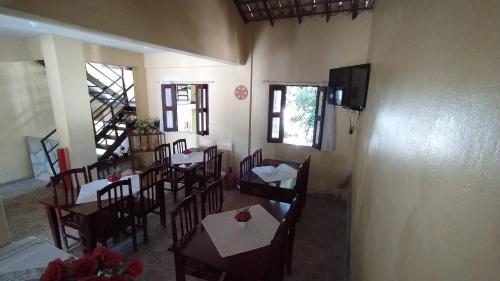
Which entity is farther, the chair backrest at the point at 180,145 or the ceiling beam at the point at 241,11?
the chair backrest at the point at 180,145

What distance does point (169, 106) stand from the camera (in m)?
5.14

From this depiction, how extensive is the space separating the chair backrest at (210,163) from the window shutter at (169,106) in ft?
5.21

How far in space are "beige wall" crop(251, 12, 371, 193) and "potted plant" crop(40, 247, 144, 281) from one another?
3.59 m

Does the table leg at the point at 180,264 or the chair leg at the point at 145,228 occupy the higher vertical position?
the table leg at the point at 180,264

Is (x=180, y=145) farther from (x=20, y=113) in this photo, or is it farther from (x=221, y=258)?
(x=221, y=258)

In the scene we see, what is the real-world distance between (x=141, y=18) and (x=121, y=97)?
448 centimetres

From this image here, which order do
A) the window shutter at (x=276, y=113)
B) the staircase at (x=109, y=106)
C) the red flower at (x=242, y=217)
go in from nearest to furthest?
1. the red flower at (x=242, y=217)
2. the window shutter at (x=276, y=113)
3. the staircase at (x=109, y=106)

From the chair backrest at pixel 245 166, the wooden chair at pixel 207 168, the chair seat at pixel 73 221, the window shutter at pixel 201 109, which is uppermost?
the window shutter at pixel 201 109

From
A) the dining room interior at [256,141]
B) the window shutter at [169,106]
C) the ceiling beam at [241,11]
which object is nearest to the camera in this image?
the dining room interior at [256,141]

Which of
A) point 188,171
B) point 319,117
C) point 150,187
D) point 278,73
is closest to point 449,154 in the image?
point 150,187

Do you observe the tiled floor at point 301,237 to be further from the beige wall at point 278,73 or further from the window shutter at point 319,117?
the window shutter at point 319,117

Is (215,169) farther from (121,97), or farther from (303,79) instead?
(121,97)

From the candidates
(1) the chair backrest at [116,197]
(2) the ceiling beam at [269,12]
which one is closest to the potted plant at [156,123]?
(1) the chair backrest at [116,197]

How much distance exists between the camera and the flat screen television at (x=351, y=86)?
263cm
